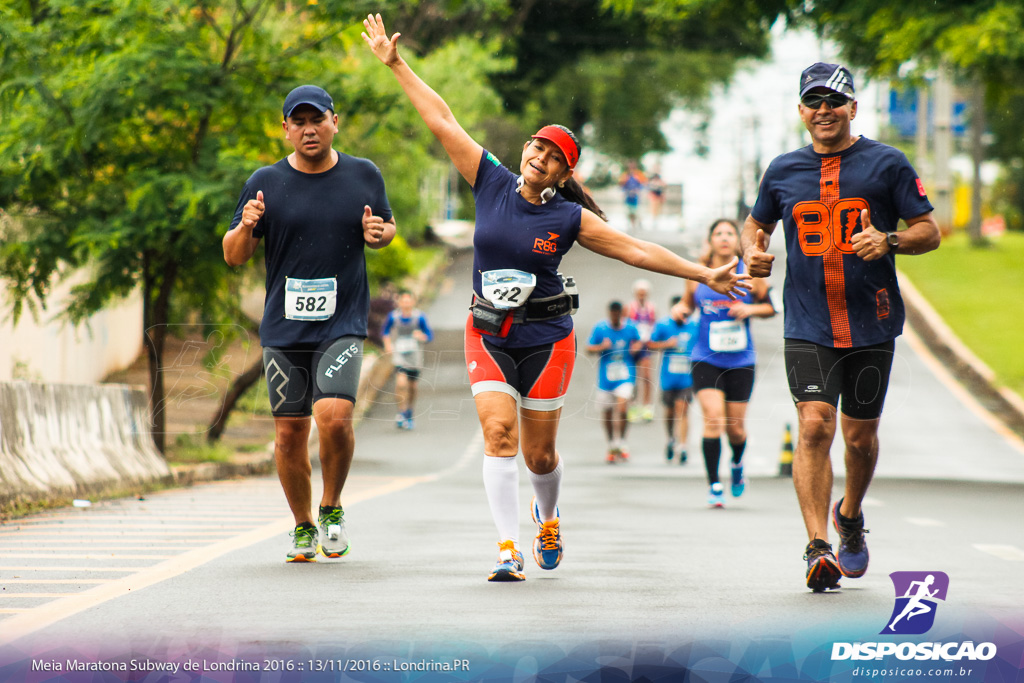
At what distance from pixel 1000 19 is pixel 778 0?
2.54m

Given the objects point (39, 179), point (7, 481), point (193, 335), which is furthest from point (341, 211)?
point (39, 179)

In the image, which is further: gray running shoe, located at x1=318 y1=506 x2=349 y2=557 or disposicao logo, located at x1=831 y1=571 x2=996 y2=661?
gray running shoe, located at x1=318 y1=506 x2=349 y2=557

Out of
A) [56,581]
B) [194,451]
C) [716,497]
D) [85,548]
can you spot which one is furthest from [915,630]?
[194,451]

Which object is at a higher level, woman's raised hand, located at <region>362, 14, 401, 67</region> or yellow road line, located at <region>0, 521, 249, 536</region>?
woman's raised hand, located at <region>362, 14, 401, 67</region>

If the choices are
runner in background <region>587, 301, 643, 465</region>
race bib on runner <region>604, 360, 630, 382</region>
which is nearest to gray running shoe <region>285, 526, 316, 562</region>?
runner in background <region>587, 301, 643, 465</region>

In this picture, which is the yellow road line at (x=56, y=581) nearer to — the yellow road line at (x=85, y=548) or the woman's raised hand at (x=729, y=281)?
the yellow road line at (x=85, y=548)

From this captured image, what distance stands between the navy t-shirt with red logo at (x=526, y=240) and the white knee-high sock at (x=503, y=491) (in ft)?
1.71

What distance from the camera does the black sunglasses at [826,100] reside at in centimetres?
631

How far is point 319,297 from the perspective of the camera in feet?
22.9

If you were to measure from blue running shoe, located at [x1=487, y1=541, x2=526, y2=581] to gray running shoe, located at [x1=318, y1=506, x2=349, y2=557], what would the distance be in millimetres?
1055

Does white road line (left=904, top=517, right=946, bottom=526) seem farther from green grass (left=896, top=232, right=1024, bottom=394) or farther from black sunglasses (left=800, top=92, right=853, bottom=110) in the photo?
green grass (left=896, top=232, right=1024, bottom=394)

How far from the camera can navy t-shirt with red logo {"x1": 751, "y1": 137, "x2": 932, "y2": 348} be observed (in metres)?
6.32

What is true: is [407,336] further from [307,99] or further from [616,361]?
[307,99]

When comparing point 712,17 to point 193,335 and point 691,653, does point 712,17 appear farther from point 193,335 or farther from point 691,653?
point 691,653
